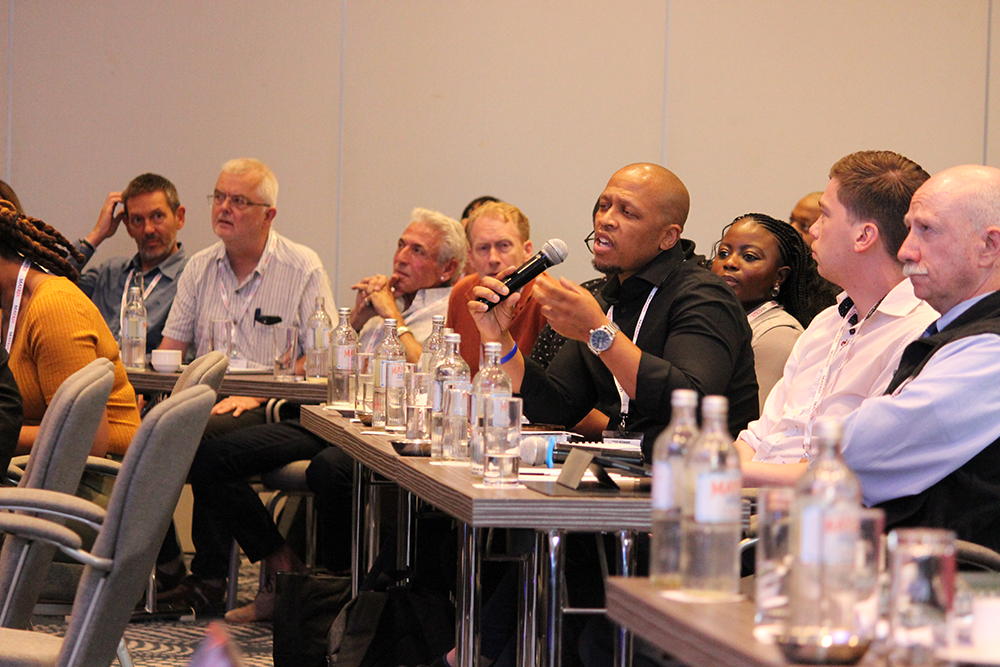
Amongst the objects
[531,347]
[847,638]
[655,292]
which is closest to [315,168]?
[531,347]

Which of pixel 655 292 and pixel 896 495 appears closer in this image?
pixel 896 495

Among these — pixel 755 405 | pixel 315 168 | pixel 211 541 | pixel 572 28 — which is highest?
pixel 572 28

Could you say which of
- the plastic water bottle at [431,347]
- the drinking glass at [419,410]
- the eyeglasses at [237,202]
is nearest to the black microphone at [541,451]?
the drinking glass at [419,410]

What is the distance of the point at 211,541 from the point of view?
154 inches

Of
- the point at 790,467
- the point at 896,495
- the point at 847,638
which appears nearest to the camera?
the point at 847,638

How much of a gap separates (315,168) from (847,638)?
4.68m

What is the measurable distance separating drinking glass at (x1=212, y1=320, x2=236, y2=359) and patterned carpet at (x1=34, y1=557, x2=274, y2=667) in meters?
1.03

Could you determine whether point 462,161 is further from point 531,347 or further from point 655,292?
point 655,292

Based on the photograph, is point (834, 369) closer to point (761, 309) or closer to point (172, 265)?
point (761, 309)

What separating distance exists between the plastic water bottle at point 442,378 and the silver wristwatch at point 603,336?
0.31m

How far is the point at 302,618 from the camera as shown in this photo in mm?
A: 2877

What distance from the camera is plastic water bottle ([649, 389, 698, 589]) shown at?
129 centimetres

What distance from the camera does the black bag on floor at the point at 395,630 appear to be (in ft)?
8.27

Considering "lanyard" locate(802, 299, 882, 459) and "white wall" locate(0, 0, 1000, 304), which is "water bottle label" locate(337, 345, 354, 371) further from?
"white wall" locate(0, 0, 1000, 304)
